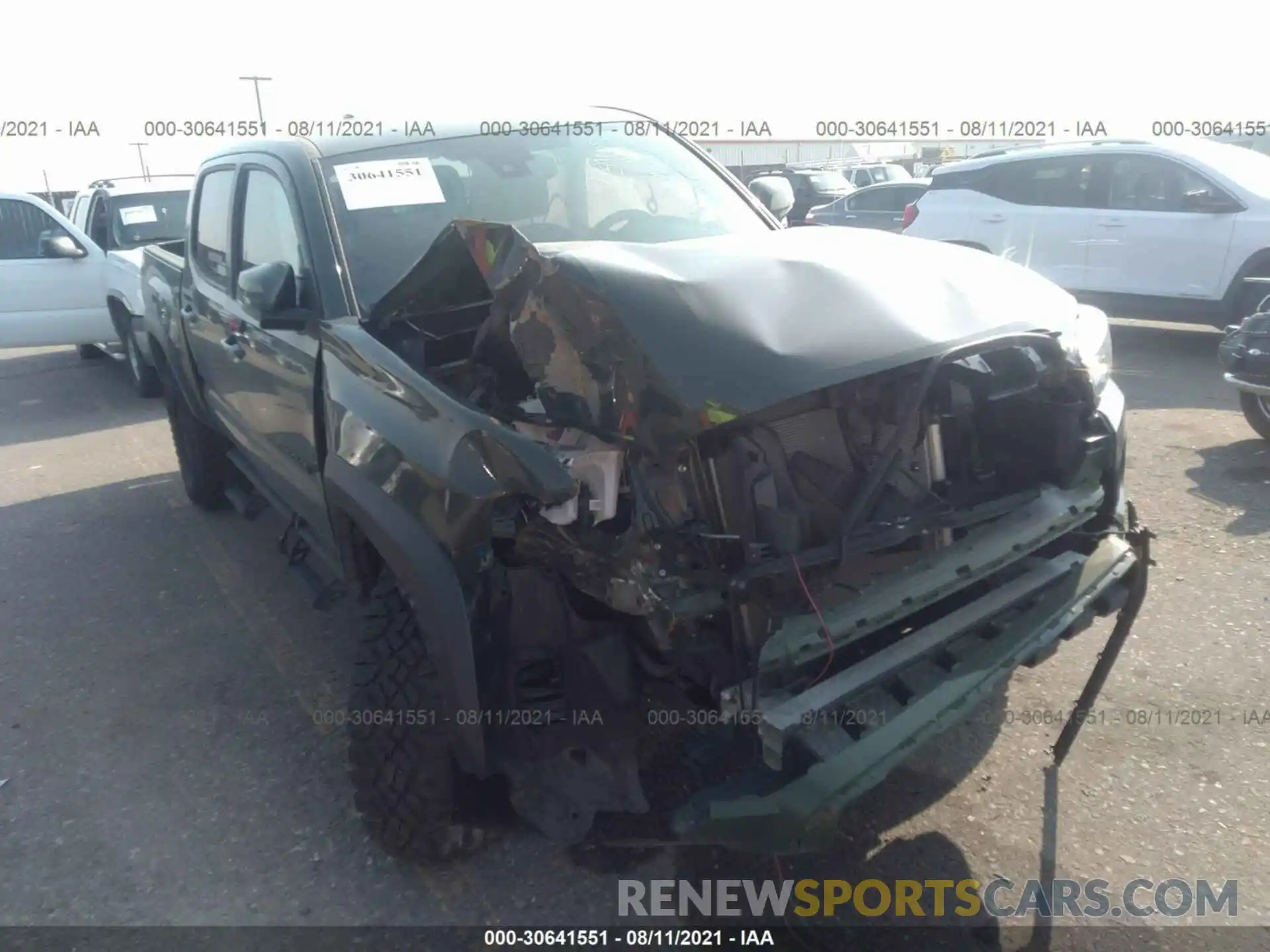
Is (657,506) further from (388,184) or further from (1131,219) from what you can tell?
(1131,219)

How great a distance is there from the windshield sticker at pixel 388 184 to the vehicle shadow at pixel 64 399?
→ 18.4 ft

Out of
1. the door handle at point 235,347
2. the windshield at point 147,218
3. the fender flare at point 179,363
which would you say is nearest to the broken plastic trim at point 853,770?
the door handle at point 235,347

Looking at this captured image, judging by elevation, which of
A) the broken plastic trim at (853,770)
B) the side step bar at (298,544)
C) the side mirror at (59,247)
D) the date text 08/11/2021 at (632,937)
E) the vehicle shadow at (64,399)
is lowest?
the vehicle shadow at (64,399)

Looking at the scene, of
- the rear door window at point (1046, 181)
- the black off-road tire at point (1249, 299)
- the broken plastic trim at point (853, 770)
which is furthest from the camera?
the rear door window at point (1046, 181)

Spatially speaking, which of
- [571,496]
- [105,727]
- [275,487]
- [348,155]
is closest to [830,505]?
[571,496]

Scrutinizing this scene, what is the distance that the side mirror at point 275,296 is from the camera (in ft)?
10.1

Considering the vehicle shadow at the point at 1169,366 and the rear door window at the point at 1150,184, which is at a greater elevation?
the rear door window at the point at 1150,184

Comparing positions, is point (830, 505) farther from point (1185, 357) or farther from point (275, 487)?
point (1185, 357)

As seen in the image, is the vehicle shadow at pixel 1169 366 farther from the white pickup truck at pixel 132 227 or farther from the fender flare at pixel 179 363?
the white pickup truck at pixel 132 227

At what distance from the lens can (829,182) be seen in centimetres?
2006

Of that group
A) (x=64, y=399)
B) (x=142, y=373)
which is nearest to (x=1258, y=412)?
(x=142, y=373)

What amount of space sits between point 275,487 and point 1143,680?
10.8ft

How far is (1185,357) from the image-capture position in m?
8.50
